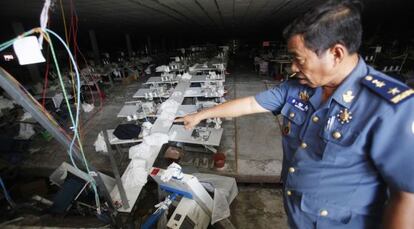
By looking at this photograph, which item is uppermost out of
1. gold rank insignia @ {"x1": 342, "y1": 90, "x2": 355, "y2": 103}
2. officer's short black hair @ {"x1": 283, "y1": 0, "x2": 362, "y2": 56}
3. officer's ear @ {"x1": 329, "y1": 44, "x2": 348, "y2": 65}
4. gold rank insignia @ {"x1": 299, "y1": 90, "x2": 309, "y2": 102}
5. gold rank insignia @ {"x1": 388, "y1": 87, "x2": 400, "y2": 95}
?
officer's short black hair @ {"x1": 283, "y1": 0, "x2": 362, "y2": 56}

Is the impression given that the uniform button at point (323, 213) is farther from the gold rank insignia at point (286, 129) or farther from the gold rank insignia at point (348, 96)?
the gold rank insignia at point (348, 96)

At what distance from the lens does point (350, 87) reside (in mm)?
1043

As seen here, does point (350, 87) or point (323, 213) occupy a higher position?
point (350, 87)

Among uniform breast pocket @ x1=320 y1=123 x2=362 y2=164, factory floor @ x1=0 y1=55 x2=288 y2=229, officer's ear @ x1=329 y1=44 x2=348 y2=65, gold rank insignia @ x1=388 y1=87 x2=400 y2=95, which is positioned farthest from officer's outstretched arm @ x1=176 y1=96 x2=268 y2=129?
factory floor @ x1=0 y1=55 x2=288 y2=229

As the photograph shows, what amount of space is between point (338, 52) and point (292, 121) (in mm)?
511

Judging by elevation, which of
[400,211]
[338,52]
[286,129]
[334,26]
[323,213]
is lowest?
[323,213]

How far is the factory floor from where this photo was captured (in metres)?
3.09

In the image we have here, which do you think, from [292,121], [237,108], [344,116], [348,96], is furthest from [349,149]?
[237,108]

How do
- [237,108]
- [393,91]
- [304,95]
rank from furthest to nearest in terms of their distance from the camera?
[237,108], [304,95], [393,91]

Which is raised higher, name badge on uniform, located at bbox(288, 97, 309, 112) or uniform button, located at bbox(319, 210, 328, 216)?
name badge on uniform, located at bbox(288, 97, 309, 112)

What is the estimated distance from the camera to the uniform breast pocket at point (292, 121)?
1.30m

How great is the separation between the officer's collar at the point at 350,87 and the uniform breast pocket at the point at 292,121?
26cm

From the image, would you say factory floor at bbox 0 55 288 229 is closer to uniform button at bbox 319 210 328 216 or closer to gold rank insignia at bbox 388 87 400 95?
uniform button at bbox 319 210 328 216

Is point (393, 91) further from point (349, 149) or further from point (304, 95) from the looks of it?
point (304, 95)
